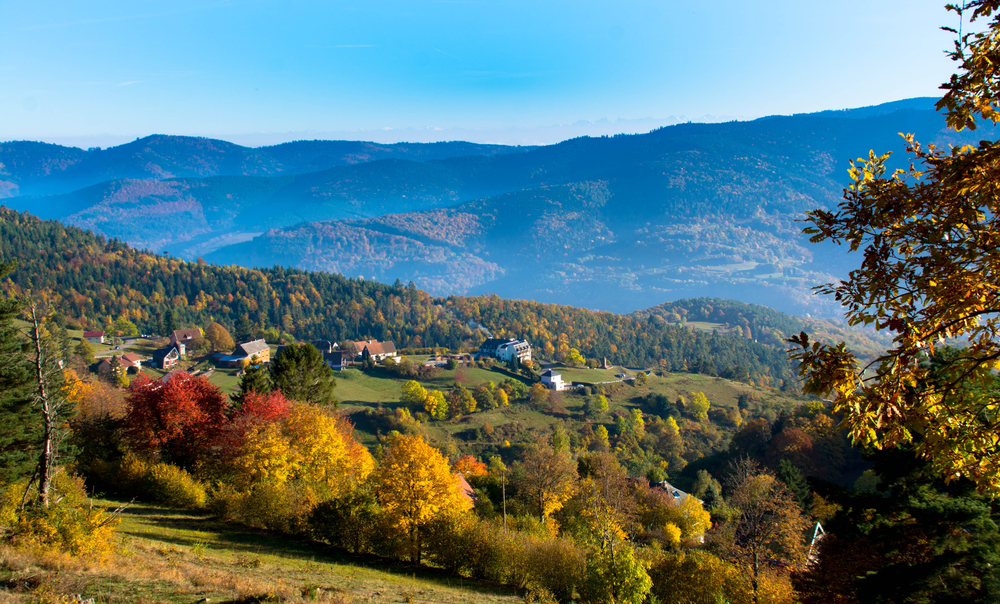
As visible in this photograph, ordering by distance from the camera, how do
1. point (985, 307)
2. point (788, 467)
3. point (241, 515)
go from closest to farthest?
point (985, 307) → point (241, 515) → point (788, 467)

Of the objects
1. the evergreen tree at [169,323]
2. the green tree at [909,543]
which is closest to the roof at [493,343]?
the evergreen tree at [169,323]

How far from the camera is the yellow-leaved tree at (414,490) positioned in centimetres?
2234

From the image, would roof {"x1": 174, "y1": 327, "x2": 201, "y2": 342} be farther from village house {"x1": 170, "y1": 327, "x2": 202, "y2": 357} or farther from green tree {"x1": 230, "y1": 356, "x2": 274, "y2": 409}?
green tree {"x1": 230, "y1": 356, "x2": 274, "y2": 409}

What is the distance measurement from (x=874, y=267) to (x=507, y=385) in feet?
312

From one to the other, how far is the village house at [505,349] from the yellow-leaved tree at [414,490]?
10195 centimetres

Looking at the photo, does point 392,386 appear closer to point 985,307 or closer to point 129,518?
point 129,518

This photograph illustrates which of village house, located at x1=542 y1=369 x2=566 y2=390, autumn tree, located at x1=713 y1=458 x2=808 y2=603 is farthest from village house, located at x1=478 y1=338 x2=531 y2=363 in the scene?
autumn tree, located at x1=713 y1=458 x2=808 y2=603

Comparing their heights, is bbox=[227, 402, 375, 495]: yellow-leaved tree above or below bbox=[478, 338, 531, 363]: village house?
above

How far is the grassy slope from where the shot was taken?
11078 millimetres

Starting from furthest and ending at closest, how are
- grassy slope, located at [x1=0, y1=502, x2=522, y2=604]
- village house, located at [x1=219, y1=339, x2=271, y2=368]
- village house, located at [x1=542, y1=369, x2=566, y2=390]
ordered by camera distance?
village house, located at [x1=542, y1=369, x2=566, y2=390] → village house, located at [x1=219, y1=339, x2=271, y2=368] → grassy slope, located at [x1=0, y1=502, x2=522, y2=604]

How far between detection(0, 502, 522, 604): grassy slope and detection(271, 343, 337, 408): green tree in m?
15.5

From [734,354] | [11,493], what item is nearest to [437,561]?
[11,493]

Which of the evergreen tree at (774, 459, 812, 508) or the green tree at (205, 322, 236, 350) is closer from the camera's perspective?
the evergreen tree at (774, 459, 812, 508)

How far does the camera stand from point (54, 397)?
16891mm
